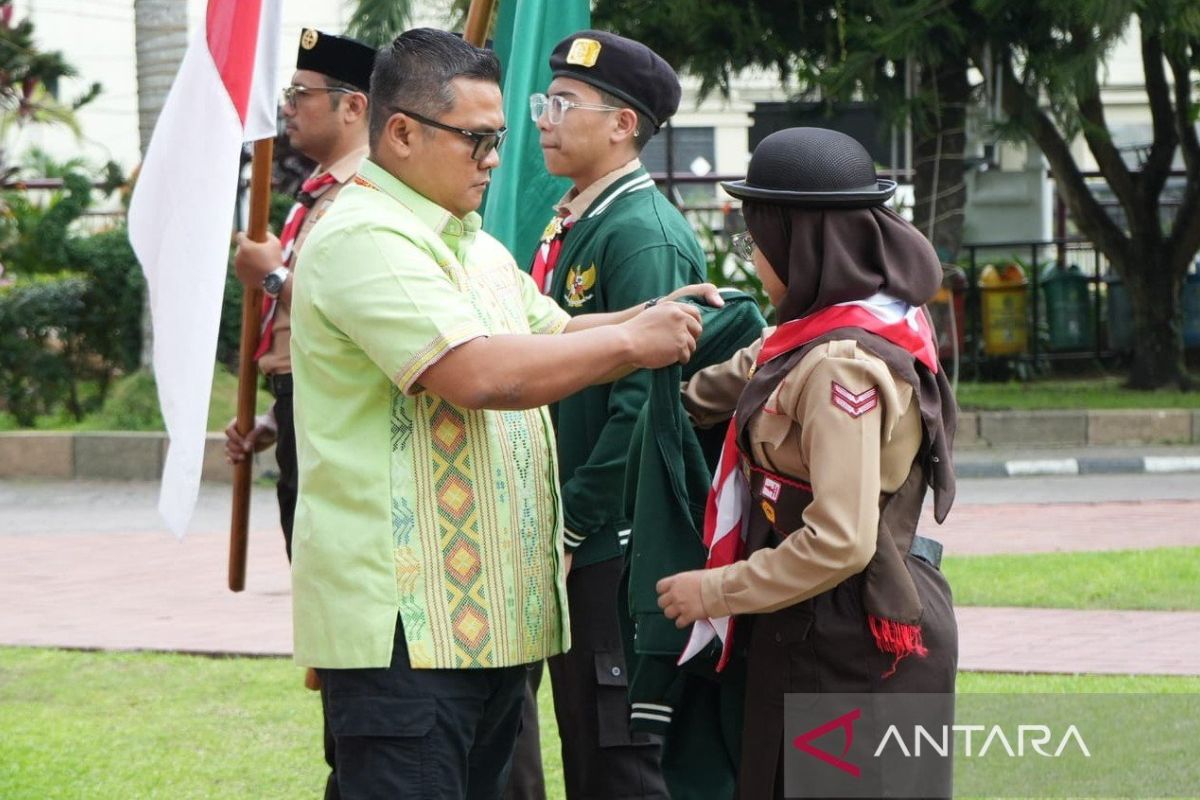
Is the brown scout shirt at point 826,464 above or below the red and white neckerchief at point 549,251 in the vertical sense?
below

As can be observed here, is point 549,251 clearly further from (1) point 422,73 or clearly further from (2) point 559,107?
(1) point 422,73

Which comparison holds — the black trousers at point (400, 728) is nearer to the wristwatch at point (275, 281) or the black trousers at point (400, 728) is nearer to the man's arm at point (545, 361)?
the man's arm at point (545, 361)

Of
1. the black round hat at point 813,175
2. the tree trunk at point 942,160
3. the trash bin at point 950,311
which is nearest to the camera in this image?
the black round hat at point 813,175

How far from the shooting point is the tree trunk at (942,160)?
13.7m

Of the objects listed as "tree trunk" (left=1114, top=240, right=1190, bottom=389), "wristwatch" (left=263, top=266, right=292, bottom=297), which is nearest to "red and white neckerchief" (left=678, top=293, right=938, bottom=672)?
"wristwatch" (left=263, top=266, right=292, bottom=297)

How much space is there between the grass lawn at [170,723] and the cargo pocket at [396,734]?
218 centimetres

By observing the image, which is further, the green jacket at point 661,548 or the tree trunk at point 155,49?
the tree trunk at point 155,49

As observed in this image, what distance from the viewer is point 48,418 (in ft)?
48.1

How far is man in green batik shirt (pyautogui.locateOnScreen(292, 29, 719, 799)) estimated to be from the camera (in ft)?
10.4

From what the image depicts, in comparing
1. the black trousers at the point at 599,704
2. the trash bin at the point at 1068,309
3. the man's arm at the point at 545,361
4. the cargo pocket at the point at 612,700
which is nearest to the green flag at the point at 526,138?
the black trousers at the point at 599,704

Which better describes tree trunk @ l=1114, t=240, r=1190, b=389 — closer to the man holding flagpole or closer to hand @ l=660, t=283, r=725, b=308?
the man holding flagpole

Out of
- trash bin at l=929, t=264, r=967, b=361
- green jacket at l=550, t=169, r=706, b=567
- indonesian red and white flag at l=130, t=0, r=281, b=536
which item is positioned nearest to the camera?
green jacket at l=550, t=169, r=706, b=567

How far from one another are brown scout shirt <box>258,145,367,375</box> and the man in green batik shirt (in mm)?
1985

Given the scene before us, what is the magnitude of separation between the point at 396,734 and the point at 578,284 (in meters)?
1.48
